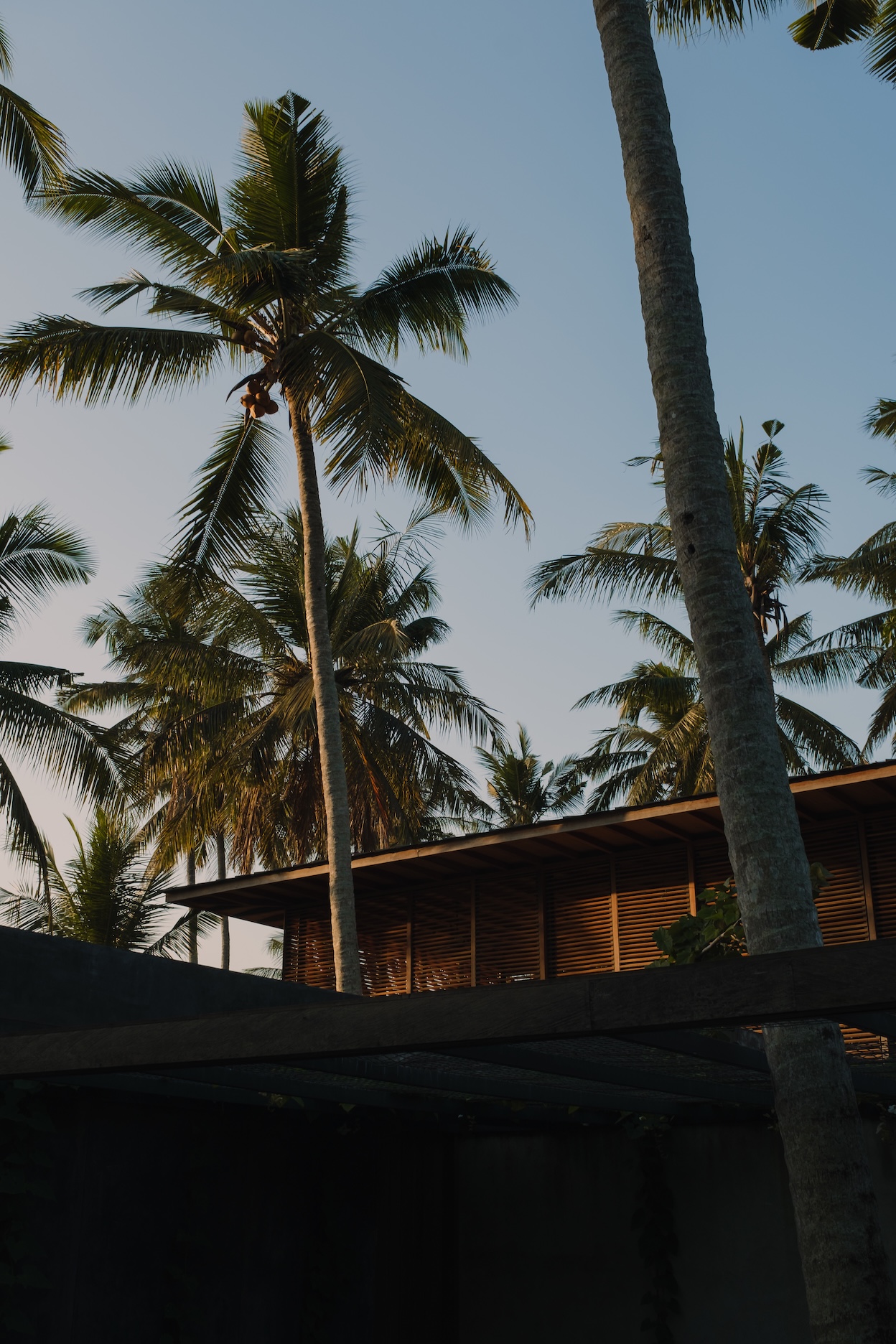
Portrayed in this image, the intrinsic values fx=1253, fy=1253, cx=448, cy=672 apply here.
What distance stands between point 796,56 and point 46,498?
11583mm

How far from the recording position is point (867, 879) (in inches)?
417

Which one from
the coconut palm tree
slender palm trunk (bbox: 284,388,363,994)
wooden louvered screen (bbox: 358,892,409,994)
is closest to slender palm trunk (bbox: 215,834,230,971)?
wooden louvered screen (bbox: 358,892,409,994)

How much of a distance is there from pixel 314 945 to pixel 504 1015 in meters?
10.8

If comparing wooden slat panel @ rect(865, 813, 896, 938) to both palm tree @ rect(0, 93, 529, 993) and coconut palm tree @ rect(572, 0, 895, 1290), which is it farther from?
coconut palm tree @ rect(572, 0, 895, 1290)

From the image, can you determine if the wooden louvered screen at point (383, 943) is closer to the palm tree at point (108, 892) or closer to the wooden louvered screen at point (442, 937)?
the wooden louvered screen at point (442, 937)

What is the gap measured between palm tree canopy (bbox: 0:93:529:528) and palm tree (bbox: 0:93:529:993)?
2 cm

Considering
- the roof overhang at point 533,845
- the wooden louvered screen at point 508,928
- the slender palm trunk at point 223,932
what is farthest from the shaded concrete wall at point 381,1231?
the slender palm trunk at point 223,932

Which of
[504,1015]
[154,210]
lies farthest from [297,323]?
[504,1015]

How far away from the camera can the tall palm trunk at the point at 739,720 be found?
4.07 m

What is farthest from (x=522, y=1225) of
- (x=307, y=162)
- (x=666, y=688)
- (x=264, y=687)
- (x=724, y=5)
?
(x=666, y=688)

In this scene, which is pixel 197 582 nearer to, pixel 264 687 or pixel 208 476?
pixel 208 476

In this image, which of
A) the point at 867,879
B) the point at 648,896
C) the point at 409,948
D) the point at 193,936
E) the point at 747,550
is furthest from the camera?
the point at 193,936

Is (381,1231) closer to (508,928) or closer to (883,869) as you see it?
(508,928)

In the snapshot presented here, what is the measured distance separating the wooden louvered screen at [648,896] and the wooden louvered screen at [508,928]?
92 centimetres
